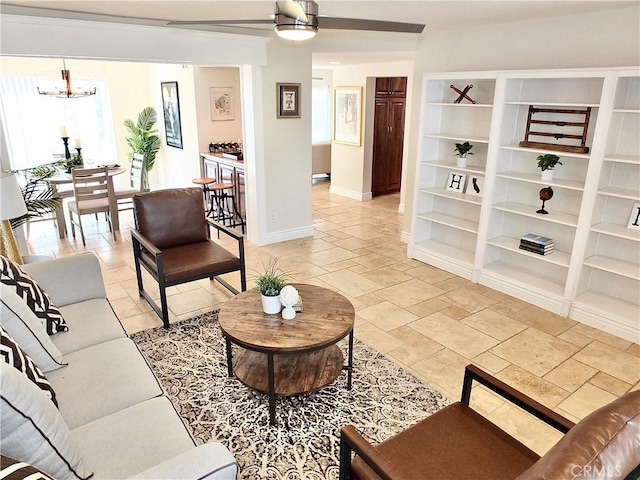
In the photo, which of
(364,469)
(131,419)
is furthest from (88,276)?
(364,469)

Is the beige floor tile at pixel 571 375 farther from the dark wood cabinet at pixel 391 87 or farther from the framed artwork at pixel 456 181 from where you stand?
the dark wood cabinet at pixel 391 87

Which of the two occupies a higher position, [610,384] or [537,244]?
[537,244]

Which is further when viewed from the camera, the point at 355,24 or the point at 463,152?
the point at 463,152

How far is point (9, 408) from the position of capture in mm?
1243

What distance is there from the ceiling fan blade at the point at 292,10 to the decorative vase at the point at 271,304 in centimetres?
144

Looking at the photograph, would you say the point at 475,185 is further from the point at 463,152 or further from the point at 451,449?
the point at 451,449

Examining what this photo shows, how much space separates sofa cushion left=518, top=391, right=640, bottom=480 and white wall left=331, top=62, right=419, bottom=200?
5850 millimetres

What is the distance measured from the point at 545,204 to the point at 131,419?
3651 mm

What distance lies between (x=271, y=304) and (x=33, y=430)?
1.36m

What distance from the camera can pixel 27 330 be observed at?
1928 mm

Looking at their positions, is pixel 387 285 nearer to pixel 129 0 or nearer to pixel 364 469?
pixel 364 469

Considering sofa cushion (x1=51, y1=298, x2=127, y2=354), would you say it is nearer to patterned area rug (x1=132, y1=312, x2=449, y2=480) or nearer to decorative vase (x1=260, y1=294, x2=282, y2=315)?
patterned area rug (x1=132, y1=312, x2=449, y2=480)

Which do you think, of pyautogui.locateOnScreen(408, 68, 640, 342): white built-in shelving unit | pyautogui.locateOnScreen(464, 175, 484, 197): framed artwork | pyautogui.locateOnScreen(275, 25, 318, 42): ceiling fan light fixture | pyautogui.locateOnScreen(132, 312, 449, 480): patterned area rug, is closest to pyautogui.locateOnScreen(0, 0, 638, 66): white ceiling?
pyautogui.locateOnScreen(408, 68, 640, 342): white built-in shelving unit

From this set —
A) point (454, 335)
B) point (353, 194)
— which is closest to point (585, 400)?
point (454, 335)
